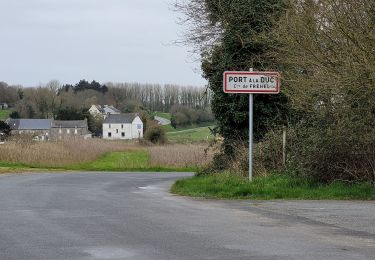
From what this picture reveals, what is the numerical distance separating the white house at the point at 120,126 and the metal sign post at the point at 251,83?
123498 mm

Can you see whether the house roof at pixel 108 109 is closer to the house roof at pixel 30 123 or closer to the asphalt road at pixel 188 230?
the house roof at pixel 30 123

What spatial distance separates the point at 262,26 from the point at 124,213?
1165cm

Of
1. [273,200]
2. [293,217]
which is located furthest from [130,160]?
[293,217]

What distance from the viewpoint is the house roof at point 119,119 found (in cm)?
14475

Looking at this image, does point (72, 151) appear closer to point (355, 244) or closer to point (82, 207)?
point (82, 207)

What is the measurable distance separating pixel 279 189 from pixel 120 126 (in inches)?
5096

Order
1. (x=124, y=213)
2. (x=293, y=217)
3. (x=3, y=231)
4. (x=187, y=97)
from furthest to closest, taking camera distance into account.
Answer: (x=187, y=97), (x=124, y=213), (x=293, y=217), (x=3, y=231)

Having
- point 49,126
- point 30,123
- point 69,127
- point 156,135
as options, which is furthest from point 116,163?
point 49,126

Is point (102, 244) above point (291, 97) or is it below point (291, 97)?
below

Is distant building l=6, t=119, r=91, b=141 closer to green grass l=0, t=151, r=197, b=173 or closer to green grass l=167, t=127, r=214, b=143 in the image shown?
green grass l=167, t=127, r=214, b=143

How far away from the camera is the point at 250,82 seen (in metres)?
18.8

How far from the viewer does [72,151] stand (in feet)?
182

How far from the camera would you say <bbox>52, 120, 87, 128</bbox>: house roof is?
129m

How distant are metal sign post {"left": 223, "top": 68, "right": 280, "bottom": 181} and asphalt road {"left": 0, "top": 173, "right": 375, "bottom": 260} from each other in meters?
3.70
